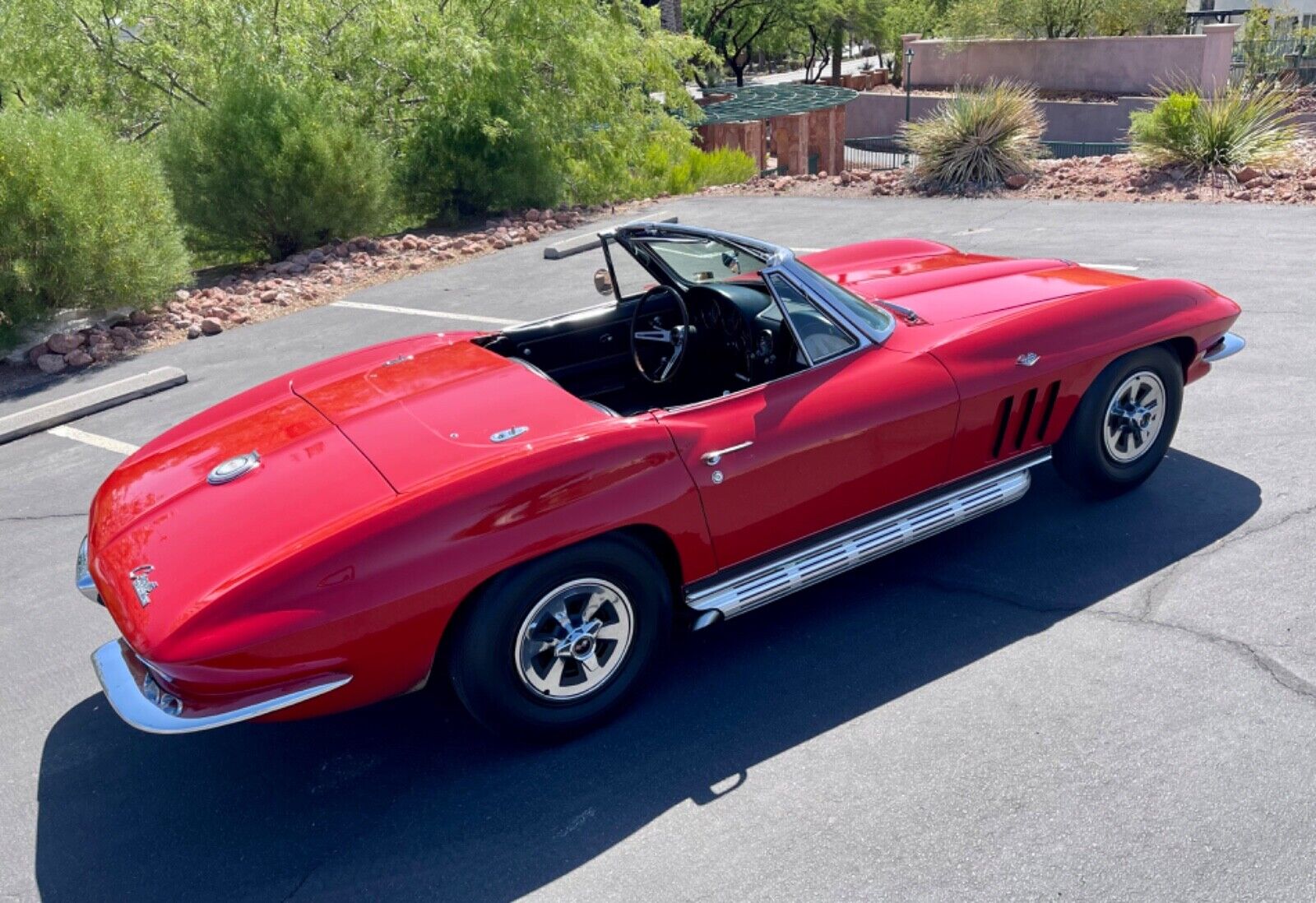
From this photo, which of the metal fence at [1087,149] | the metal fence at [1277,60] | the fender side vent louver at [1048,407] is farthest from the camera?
the metal fence at [1277,60]

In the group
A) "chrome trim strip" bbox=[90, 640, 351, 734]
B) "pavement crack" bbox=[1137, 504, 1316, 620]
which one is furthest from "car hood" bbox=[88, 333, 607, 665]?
"pavement crack" bbox=[1137, 504, 1316, 620]

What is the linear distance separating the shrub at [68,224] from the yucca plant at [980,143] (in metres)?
8.89

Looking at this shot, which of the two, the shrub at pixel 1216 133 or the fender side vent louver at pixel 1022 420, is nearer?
the fender side vent louver at pixel 1022 420

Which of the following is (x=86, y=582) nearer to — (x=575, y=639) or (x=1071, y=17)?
(x=575, y=639)

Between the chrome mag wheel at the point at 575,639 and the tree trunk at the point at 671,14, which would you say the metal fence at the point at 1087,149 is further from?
the chrome mag wheel at the point at 575,639

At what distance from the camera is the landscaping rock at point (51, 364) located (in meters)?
9.33

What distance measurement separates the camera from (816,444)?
416 cm

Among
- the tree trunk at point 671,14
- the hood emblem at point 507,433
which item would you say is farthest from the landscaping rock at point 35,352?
the tree trunk at point 671,14

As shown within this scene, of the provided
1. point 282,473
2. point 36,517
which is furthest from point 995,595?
point 36,517

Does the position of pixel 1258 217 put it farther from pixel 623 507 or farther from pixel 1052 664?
pixel 623 507

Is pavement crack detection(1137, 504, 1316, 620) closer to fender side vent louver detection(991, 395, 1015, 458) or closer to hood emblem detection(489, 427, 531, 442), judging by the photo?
fender side vent louver detection(991, 395, 1015, 458)

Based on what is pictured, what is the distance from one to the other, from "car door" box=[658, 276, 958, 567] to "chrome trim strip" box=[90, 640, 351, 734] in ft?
4.66

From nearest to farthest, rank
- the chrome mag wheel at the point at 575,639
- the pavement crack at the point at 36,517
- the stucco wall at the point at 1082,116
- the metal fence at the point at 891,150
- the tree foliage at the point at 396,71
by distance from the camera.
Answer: the chrome mag wheel at the point at 575,639 < the pavement crack at the point at 36,517 < the tree foliage at the point at 396,71 < the metal fence at the point at 891,150 < the stucco wall at the point at 1082,116

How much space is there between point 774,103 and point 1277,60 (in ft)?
36.5
